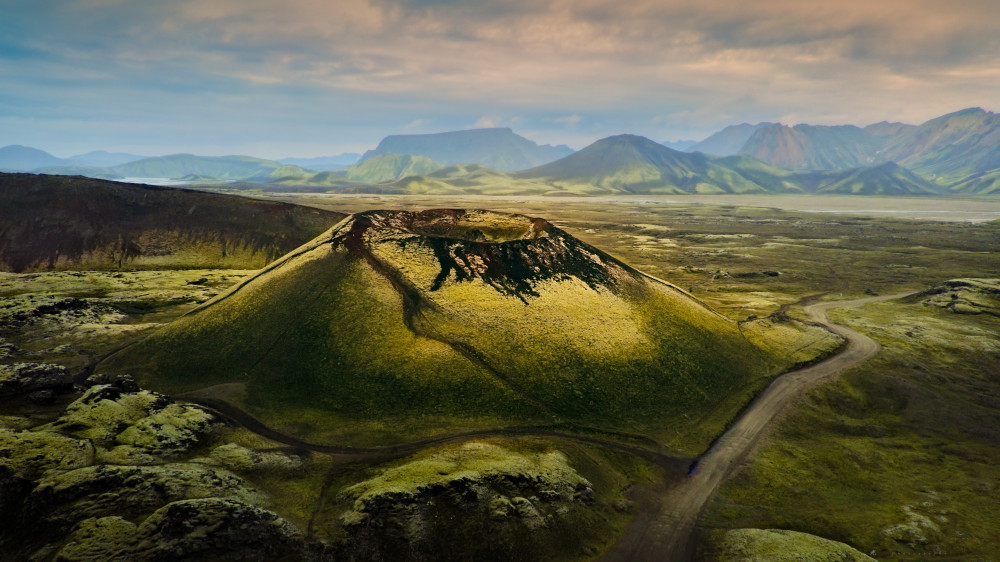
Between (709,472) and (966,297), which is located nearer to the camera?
(709,472)

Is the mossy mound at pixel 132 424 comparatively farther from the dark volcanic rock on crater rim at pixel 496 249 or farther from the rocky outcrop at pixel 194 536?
the dark volcanic rock on crater rim at pixel 496 249

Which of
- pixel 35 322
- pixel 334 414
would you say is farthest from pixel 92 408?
pixel 35 322

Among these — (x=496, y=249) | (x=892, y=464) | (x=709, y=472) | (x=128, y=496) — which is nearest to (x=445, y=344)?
(x=496, y=249)

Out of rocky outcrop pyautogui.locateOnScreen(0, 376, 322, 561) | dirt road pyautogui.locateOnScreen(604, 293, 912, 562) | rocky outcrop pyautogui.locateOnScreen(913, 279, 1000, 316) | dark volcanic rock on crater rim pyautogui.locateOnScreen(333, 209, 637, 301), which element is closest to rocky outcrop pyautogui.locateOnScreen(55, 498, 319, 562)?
rocky outcrop pyautogui.locateOnScreen(0, 376, 322, 561)

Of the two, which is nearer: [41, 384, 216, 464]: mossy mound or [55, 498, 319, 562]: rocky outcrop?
[55, 498, 319, 562]: rocky outcrop

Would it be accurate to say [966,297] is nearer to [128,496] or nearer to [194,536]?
[194,536]

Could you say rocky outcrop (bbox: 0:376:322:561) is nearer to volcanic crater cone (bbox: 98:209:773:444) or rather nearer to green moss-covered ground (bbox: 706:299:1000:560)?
volcanic crater cone (bbox: 98:209:773:444)
